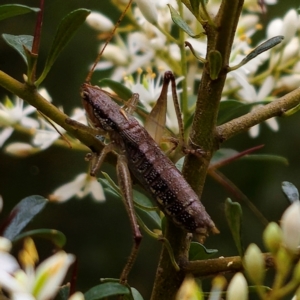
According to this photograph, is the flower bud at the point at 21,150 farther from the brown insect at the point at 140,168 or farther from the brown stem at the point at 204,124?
the brown stem at the point at 204,124

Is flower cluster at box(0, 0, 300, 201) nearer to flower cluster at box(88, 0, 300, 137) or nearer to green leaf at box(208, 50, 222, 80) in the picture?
flower cluster at box(88, 0, 300, 137)

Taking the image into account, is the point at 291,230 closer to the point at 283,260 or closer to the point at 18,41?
the point at 283,260

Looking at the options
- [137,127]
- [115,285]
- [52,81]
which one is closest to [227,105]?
[137,127]

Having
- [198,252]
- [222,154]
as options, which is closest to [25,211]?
[198,252]

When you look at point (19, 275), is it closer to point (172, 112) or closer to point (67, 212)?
point (172, 112)

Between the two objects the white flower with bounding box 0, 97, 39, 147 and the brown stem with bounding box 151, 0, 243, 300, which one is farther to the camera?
the white flower with bounding box 0, 97, 39, 147

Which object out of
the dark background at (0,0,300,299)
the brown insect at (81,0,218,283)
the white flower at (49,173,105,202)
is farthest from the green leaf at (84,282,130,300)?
the dark background at (0,0,300,299)
